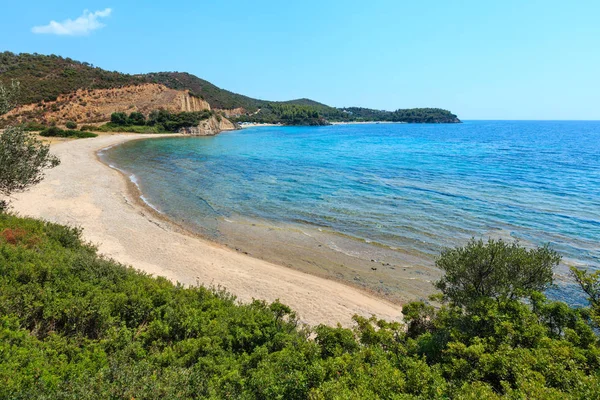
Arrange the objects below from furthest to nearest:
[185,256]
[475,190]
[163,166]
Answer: [163,166] < [475,190] < [185,256]

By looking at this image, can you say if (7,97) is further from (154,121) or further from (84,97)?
(154,121)

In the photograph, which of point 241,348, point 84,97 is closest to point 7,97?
point 241,348

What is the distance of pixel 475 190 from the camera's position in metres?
32.8

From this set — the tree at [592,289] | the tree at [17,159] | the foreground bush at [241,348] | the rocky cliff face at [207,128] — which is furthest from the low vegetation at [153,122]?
the tree at [592,289]

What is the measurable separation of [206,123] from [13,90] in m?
101

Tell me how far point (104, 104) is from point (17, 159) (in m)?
95.3

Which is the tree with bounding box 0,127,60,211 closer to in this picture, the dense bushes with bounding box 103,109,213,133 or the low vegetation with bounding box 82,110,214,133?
the low vegetation with bounding box 82,110,214,133

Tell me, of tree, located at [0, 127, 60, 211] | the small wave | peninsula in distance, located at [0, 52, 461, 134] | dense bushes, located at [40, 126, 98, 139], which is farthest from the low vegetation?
tree, located at [0, 127, 60, 211]

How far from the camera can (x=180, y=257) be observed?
1642cm

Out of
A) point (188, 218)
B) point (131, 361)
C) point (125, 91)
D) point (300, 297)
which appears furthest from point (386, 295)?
point (125, 91)

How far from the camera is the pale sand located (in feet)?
42.3

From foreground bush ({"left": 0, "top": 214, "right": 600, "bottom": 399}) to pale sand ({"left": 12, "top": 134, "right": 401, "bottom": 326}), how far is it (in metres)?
3.58

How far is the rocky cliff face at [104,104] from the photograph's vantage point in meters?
78.8

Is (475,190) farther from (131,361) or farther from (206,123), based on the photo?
(206,123)
